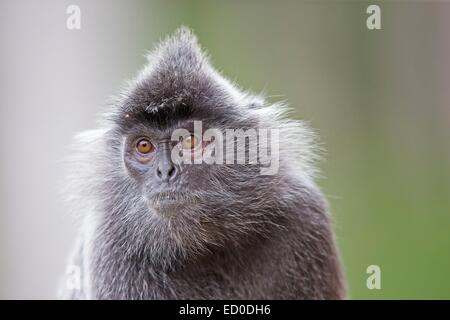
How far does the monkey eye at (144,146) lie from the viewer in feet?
11.1

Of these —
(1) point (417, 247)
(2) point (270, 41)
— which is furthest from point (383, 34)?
(1) point (417, 247)

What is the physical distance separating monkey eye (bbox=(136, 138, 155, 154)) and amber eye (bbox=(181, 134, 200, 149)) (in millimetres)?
153

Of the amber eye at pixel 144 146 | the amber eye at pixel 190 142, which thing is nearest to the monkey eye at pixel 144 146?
the amber eye at pixel 144 146

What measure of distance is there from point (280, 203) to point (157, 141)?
2.12 feet

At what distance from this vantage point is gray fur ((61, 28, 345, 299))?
335 centimetres

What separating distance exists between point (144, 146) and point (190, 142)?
22 cm

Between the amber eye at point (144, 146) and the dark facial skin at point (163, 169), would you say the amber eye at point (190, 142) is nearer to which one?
the dark facial skin at point (163, 169)

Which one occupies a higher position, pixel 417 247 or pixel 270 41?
pixel 270 41

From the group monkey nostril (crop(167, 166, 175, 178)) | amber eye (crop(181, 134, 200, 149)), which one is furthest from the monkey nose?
amber eye (crop(181, 134, 200, 149))

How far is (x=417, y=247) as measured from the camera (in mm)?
5145

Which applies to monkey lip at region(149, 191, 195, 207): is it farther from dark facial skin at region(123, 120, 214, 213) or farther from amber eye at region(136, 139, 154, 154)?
amber eye at region(136, 139, 154, 154)

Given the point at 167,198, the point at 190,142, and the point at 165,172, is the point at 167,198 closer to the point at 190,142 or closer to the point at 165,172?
the point at 165,172

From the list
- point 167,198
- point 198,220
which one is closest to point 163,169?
point 167,198
